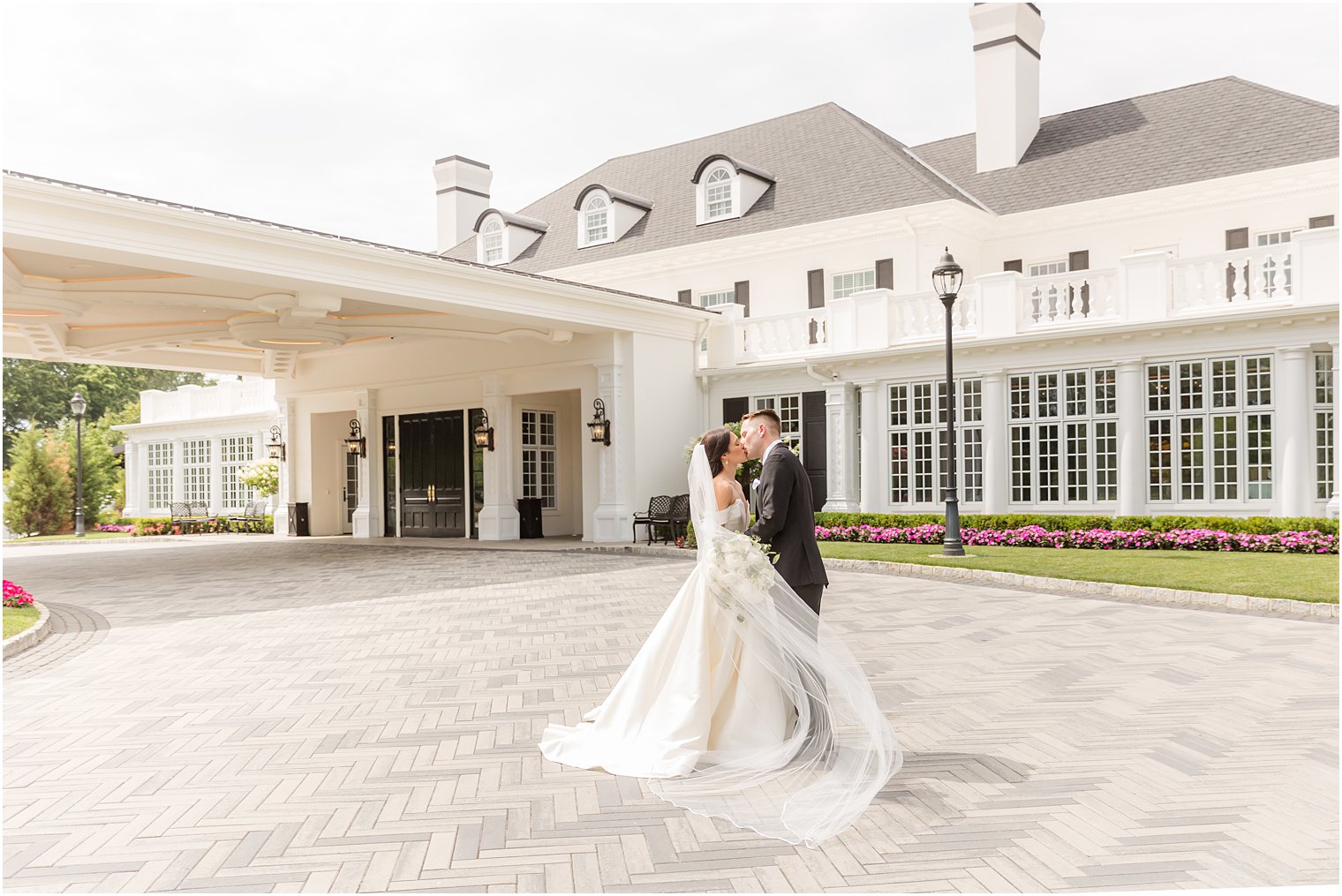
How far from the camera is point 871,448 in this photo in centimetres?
1995

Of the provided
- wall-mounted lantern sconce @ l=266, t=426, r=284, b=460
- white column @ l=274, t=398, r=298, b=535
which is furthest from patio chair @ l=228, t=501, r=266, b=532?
wall-mounted lantern sconce @ l=266, t=426, r=284, b=460

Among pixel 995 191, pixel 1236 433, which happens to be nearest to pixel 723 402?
pixel 995 191

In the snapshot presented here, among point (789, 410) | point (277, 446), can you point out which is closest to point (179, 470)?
point (277, 446)

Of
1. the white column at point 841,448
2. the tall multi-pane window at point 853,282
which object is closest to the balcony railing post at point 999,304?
the white column at point 841,448

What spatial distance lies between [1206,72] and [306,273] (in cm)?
2188

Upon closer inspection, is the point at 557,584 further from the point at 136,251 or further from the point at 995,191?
the point at 995,191

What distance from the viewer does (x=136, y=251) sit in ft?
40.7

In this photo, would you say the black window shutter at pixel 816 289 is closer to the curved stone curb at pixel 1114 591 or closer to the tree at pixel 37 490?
the curved stone curb at pixel 1114 591

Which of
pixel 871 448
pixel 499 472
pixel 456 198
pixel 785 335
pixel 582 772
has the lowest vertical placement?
pixel 582 772

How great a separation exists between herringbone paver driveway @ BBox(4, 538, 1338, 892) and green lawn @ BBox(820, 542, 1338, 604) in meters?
1.33

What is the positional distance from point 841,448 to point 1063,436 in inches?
173

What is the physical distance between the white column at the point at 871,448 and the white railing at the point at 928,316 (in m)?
1.24

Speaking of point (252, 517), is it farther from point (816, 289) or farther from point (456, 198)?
point (816, 289)

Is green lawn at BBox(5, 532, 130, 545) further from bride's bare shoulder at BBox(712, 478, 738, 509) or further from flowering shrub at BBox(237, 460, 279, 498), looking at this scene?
bride's bare shoulder at BBox(712, 478, 738, 509)
